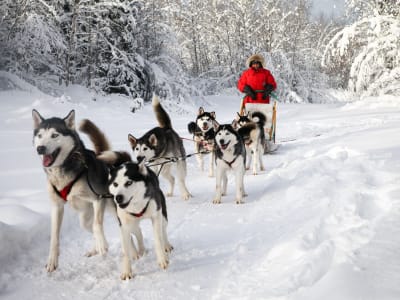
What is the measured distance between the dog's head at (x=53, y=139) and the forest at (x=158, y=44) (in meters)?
7.65

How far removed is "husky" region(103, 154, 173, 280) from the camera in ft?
8.05

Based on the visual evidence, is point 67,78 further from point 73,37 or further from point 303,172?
point 303,172

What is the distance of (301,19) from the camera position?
2370 centimetres

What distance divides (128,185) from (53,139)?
0.61 meters

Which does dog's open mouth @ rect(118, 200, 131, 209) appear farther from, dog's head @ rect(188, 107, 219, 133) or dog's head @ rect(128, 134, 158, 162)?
dog's head @ rect(188, 107, 219, 133)

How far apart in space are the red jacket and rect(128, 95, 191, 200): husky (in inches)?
105

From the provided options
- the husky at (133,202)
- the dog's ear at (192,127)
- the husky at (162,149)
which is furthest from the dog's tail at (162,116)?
the husky at (133,202)

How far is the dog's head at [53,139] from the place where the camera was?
8.28ft

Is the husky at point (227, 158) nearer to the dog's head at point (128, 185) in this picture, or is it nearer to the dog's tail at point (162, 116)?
the dog's tail at point (162, 116)

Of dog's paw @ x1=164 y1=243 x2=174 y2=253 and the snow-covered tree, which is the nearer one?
dog's paw @ x1=164 y1=243 x2=174 y2=253

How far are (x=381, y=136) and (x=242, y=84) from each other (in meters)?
2.57

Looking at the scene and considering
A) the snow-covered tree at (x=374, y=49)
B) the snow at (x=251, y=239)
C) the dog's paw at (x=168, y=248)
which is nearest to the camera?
the snow at (x=251, y=239)

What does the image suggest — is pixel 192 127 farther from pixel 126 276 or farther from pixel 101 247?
pixel 126 276

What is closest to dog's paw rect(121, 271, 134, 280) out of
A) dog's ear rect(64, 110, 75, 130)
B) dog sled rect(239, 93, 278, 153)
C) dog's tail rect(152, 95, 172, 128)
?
dog's ear rect(64, 110, 75, 130)
